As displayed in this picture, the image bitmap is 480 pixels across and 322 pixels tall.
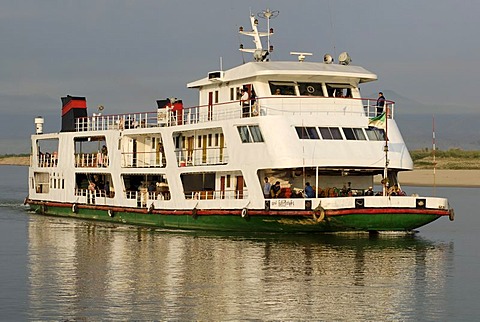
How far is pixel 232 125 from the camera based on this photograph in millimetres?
31969

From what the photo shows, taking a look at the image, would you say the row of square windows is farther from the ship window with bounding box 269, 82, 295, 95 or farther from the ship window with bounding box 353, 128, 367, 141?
the ship window with bounding box 269, 82, 295, 95

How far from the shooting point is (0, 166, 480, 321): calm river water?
2016 centimetres

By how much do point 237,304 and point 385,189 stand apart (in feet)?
36.2

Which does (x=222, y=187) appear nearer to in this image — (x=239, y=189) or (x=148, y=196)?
(x=239, y=189)

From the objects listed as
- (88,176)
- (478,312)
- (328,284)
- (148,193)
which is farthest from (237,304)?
(88,176)

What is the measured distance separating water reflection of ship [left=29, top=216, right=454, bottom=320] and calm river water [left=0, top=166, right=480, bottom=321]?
29mm

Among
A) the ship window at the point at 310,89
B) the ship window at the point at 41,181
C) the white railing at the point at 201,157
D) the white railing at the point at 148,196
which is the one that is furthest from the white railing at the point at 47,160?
the ship window at the point at 310,89

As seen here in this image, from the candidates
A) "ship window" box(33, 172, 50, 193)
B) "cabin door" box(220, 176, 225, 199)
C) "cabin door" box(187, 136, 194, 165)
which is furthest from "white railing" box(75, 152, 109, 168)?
"cabin door" box(220, 176, 225, 199)

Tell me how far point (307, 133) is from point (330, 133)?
0.84m

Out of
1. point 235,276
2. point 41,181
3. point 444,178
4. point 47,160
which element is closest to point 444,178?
point 444,178

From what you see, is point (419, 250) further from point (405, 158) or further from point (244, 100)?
point (244, 100)

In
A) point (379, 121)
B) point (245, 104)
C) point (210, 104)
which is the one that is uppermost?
point (210, 104)

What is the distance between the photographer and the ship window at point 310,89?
1299 inches

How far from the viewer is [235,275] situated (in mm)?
24500
